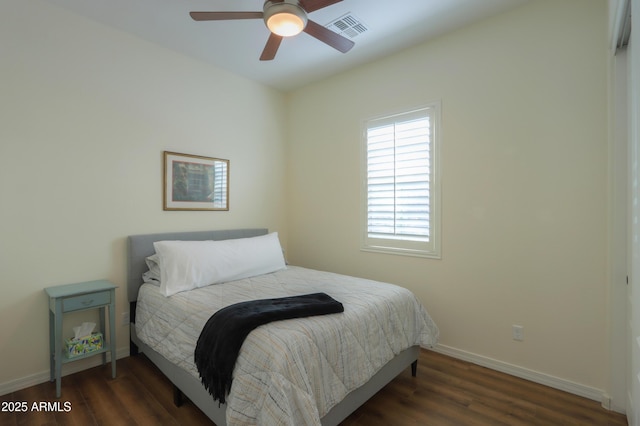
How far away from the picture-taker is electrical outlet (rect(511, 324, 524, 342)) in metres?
2.46

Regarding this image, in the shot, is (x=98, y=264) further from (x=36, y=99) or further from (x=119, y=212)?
(x=36, y=99)

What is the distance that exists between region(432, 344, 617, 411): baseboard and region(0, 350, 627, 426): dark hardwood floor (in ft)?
0.17

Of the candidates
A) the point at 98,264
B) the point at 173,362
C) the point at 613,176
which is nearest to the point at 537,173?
the point at 613,176

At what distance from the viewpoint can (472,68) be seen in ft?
8.82

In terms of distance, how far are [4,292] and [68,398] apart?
91cm

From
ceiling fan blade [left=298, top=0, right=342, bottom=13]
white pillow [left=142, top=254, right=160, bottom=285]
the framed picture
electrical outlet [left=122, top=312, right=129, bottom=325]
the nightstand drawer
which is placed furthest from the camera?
the framed picture

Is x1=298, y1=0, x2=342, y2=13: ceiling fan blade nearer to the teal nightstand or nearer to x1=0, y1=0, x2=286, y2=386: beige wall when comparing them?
x1=0, y1=0, x2=286, y2=386: beige wall

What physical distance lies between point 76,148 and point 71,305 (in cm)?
127

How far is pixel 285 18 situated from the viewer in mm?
1914

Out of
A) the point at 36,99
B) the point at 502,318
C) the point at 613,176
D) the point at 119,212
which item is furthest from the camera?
the point at 119,212

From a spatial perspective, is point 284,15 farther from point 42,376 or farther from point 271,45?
point 42,376

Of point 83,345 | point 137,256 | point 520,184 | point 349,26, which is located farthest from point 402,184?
point 83,345

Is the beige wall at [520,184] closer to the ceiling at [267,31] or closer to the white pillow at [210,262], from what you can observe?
the ceiling at [267,31]

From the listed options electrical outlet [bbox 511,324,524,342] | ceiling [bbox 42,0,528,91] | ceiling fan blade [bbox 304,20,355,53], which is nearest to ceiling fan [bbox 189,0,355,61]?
ceiling fan blade [bbox 304,20,355,53]
